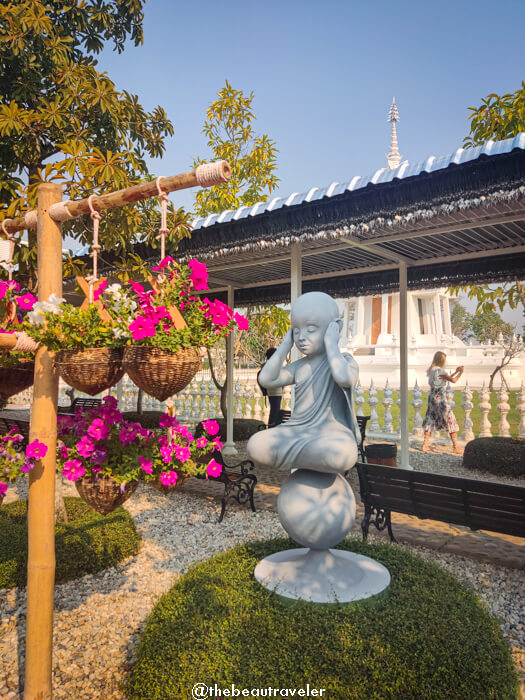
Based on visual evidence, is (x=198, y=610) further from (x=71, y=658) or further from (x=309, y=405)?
(x=309, y=405)

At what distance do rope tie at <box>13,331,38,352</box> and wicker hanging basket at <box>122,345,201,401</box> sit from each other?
60 centimetres

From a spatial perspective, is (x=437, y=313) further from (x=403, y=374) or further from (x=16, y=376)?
(x=16, y=376)

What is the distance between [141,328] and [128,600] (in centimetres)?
305

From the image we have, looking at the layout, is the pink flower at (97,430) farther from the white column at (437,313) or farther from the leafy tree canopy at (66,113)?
the white column at (437,313)

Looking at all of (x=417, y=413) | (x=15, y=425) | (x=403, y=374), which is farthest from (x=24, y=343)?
(x=417, y=413)

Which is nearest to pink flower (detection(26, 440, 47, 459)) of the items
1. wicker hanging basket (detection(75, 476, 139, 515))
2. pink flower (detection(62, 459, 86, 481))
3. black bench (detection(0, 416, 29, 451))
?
pink flower (detection(62, 459, 86, 481))

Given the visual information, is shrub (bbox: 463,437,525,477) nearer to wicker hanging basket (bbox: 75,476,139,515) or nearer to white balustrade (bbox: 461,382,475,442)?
white balustrade (bbox: 461,382,475,442)

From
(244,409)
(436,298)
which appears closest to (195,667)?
(244,409)

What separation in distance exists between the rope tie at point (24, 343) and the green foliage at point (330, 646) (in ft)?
5.56

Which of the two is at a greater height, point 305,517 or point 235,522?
point 305,517

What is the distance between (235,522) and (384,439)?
6.69 metres

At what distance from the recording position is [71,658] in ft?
10.4

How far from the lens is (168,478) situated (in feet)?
7.80

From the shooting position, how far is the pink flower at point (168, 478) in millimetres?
2369
